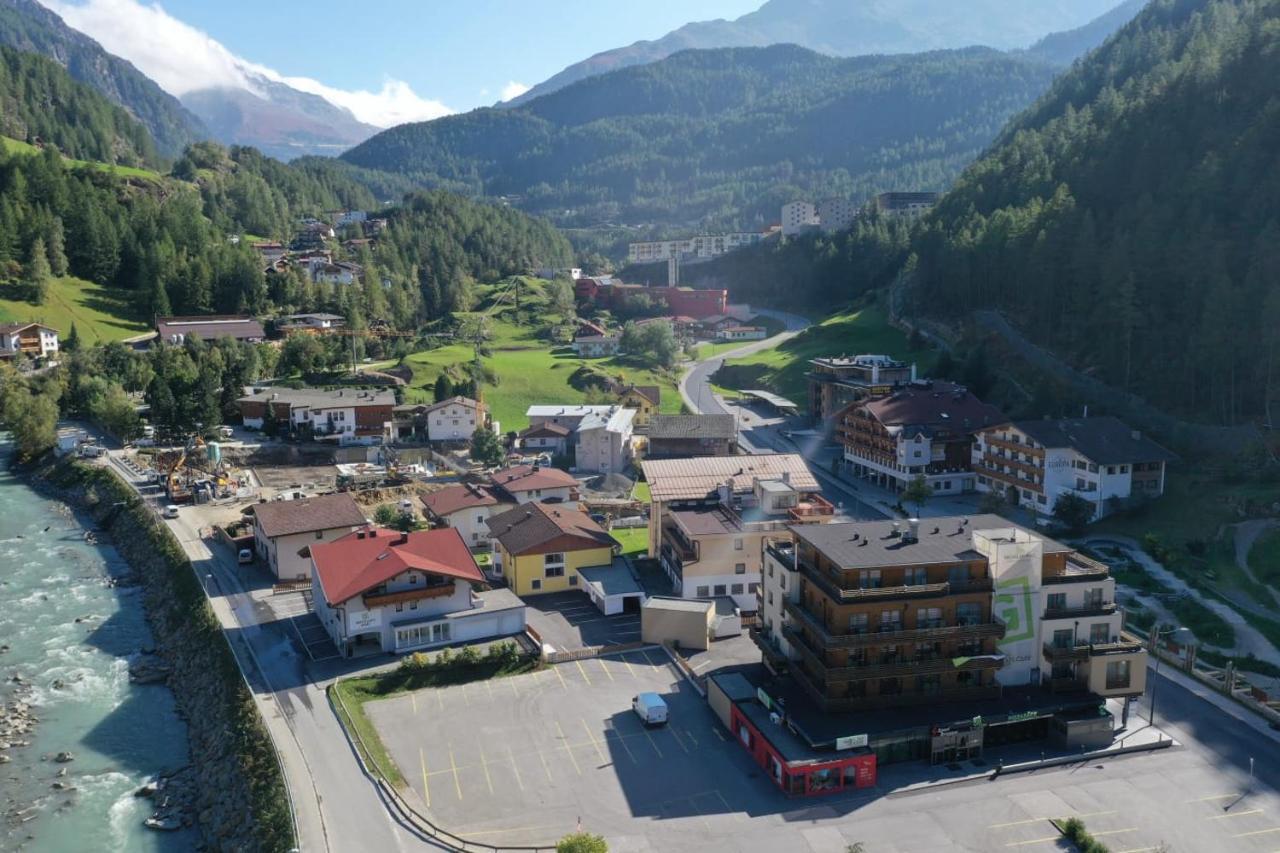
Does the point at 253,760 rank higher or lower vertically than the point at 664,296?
lower

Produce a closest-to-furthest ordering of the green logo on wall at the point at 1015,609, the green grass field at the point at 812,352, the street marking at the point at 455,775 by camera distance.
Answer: the street marking at the point at 455,775
the green logo on wall at the point at 1015,609
the green grass field at the point at 812,352

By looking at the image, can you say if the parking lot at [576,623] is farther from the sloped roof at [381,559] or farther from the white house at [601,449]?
the white house at [601,449]

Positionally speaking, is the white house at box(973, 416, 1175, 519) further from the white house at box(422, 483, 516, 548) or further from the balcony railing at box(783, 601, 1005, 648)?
the white house at box(422, 483, 516, 548)

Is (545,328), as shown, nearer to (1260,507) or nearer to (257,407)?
(257,407)

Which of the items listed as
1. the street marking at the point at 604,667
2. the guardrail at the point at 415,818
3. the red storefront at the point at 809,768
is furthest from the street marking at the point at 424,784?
the red storefront at the point at 809,768

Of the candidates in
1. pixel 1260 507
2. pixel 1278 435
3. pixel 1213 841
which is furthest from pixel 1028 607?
pixel 1278 435

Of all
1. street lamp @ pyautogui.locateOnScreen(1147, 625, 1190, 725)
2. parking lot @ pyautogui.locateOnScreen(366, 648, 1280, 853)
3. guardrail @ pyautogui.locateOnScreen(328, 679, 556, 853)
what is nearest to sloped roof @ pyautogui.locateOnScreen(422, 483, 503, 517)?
parking lot @ pyautogui.locateOnScreen(366, 648, 1280, 853)
